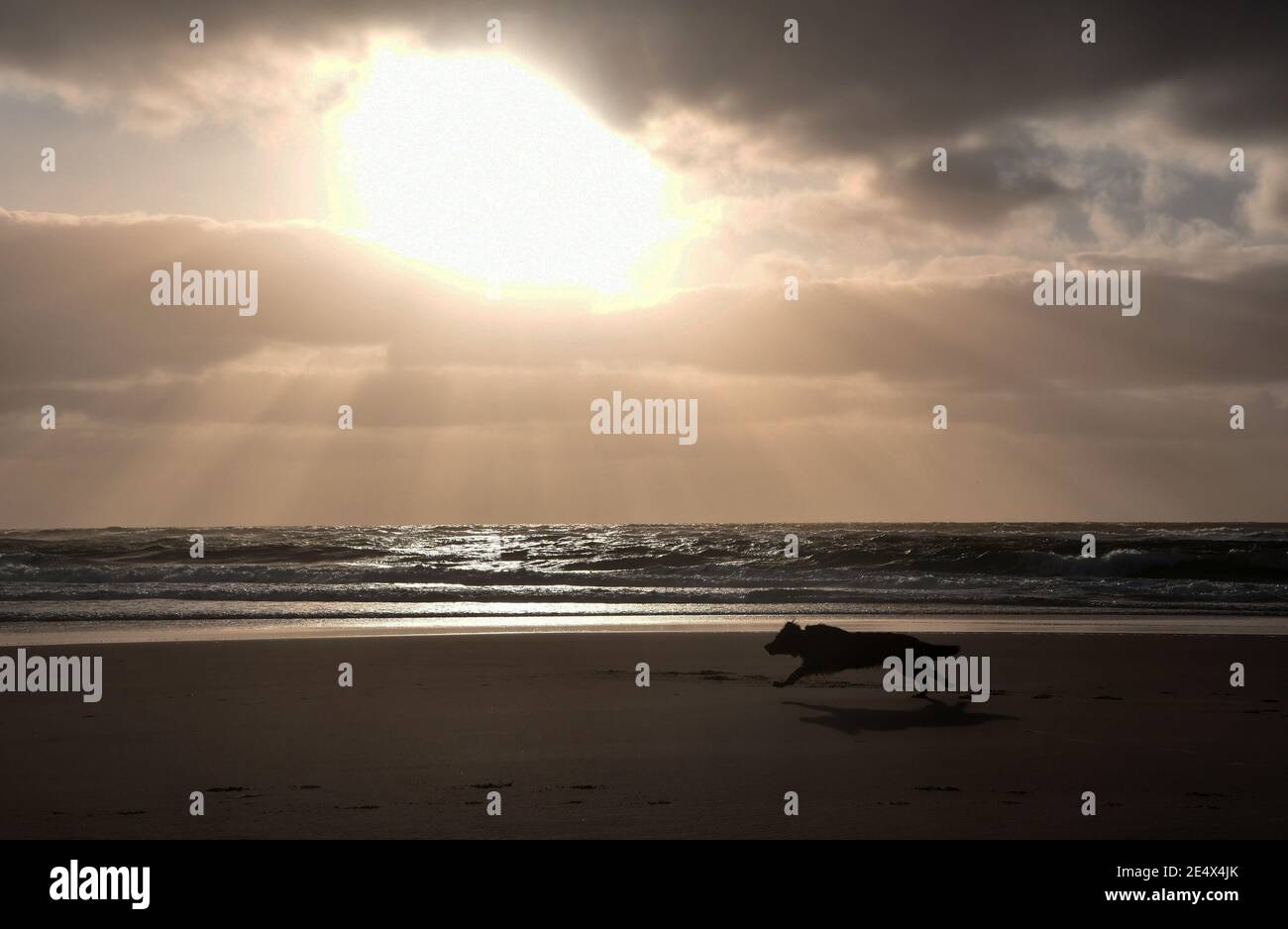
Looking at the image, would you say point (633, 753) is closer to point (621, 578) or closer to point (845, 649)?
point (845, 649)

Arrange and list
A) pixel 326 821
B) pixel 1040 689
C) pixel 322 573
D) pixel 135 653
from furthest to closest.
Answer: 1. pixel 322 573
2. pixel 135 653
3. pixel 1040 689
4. pixel 326 821

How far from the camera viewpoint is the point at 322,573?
105 feet

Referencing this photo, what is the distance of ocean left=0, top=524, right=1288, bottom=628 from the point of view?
21812mm

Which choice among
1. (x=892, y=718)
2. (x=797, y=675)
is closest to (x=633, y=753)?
(x=892, y=718)

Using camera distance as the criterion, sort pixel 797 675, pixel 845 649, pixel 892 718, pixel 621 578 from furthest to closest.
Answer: pixel 621 578 → pixel 797 675 → pixel 845 649 → pixel 892 718

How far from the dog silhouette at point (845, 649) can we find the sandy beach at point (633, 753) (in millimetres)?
306

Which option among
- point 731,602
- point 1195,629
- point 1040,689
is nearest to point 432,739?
point 1040,689

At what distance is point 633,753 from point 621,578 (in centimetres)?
2480

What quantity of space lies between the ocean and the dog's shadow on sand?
10485mm

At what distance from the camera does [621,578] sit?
105ft

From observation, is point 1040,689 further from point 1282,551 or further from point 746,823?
point 1282,551

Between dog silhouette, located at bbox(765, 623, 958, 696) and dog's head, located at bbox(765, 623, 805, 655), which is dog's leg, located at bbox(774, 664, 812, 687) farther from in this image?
dog's head, located at bbox(765, 623, 805, 655)

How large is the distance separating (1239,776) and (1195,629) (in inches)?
477

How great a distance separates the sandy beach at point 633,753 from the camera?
560 cm
